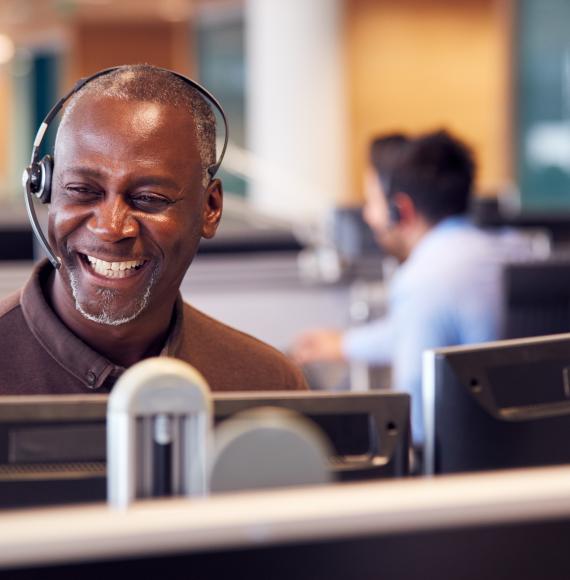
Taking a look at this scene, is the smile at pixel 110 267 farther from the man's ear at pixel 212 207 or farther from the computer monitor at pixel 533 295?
the computer monitor at pixel 533 295

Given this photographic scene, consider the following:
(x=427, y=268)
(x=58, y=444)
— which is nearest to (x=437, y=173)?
(x=427, y=268)

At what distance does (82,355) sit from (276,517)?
0.65 metres

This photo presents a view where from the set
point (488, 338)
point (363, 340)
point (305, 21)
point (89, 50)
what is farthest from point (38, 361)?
point (89, 50)

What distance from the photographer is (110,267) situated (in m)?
1.12

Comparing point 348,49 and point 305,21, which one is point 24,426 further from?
point 348,49

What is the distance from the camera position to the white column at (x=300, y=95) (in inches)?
303

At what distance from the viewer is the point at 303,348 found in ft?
9.80

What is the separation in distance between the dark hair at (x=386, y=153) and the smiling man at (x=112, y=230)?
5.69 ft

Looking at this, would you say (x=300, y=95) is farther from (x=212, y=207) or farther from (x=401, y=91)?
(x=212, y=207)

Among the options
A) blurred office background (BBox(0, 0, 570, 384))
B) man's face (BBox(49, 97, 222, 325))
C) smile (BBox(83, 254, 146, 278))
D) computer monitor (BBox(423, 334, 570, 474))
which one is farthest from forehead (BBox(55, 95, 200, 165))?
Result: blurred office background (BBox(0, 0, 570, 384))

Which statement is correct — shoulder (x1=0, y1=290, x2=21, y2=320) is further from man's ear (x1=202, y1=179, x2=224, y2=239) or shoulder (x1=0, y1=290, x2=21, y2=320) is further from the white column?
the white column

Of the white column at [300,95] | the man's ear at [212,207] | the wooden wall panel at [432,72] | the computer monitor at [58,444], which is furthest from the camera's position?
the wooden wall panel at [432,72]

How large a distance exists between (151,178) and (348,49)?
7.36 metres

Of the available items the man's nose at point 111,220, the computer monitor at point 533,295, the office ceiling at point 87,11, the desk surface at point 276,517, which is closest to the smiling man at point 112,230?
the man's nose at point 111,220
